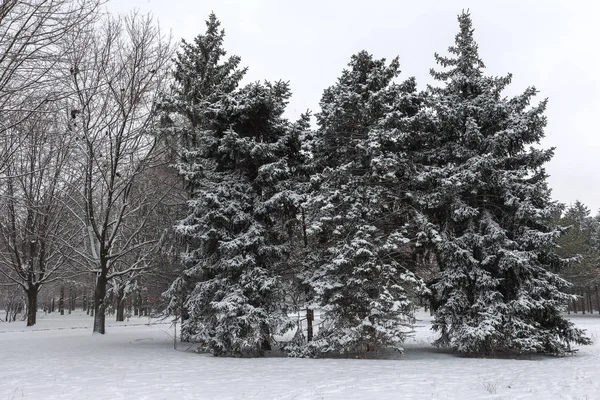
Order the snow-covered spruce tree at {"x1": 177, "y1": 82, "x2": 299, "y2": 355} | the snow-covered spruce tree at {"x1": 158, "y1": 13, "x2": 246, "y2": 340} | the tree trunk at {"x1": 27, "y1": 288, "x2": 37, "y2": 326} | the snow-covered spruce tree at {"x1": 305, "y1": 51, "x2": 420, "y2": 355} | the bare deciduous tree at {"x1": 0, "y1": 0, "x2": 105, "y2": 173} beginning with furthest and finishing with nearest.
Answer: the tree trunk at {"x1": 27, "y1": 288, "x2": 37, "y2": 326} < the snow-covered spruce tree at {"x1": 158, "y1": 13, "x2": 246, "y2": 340} < the snow-covered spruce tree at {"x1": 177, "y1": 82, "x2": 299, "y2": 355} < the snow-covered spruce tree at {"x1": 305, "y1": 51, "x2": 420, "y2": 355} < the bare deciduous tree at {"x1": 0, "y1": 0, "x2": 105, "y2": 173}

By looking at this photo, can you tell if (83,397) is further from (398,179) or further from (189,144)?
(189,144)

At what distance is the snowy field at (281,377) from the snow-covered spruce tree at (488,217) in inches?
43.8

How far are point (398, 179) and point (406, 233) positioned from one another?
2.02m

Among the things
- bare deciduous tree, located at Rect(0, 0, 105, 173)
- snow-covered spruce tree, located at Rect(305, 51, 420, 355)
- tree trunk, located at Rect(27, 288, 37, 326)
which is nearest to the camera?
bare deciduous tree, located at Rect(0, 0, 105, 173)

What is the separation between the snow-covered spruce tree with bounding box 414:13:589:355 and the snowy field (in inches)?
43.8

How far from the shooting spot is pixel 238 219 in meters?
14.5

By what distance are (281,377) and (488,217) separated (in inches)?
362

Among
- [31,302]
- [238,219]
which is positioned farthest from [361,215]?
[31,302]

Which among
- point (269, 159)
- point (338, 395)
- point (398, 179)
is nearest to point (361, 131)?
point (398, 179)

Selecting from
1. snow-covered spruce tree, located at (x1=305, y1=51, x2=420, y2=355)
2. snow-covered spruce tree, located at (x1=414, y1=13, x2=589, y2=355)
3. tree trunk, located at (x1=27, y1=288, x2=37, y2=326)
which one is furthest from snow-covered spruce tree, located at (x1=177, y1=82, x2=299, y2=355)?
tree trunk, located at (x1=27, y1=288, x2=37, y2=326)

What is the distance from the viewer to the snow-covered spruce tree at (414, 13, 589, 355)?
1328cm

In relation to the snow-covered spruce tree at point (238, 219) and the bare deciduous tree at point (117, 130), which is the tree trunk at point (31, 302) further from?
the snow-covered spruce tree at point (238, 219)

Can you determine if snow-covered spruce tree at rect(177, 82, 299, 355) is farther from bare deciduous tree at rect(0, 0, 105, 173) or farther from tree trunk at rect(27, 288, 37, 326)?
tree trunk at rect(27, 288, 37, 326)

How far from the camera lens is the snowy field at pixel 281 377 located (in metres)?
7.62
